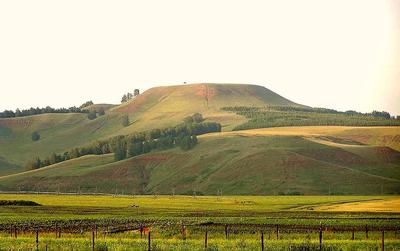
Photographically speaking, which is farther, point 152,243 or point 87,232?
point 87,232

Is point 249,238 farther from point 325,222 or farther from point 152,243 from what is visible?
point 325,222

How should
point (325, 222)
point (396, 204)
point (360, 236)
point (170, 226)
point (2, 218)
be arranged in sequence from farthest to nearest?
point (396, 204) → point (2, 218) → point (325, 222) → point (170, 226) → point (360, 236)

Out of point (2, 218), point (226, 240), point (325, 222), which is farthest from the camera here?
point (2, 218)

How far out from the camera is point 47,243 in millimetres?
64562

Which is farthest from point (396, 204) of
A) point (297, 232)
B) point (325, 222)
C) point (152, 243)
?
point (152, 243)

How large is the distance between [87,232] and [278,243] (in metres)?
23.8

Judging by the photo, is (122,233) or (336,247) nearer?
(336,247)

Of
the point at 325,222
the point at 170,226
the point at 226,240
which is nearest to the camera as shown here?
the point at 226,240

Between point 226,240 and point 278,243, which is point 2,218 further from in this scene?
point 278,243

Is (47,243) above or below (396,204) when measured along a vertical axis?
above

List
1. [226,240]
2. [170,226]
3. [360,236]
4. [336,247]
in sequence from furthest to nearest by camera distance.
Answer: [170,226] → [360,236] → [226,240] → [336,247]

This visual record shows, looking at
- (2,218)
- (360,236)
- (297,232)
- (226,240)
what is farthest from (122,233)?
(2,218)

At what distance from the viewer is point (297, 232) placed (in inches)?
3140

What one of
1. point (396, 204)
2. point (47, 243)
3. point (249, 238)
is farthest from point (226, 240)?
point (396, 204)
